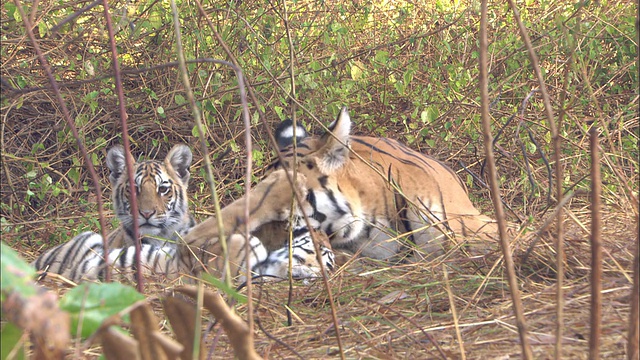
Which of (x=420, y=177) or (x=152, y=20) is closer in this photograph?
(x=420, y=177)

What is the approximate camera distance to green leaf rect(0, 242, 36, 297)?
1.07 m

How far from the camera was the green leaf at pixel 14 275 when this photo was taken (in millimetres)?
1070

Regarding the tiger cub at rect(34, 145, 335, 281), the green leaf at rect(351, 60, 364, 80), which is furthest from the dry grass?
the tiger cub at rect(34, 145, 335, 281)

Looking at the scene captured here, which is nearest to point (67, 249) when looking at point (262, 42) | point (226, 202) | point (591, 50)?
point (226, 202)

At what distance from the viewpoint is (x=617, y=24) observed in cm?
605

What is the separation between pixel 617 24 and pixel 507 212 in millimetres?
2434

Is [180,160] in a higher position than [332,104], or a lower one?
lower

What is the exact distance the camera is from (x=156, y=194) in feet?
13.8

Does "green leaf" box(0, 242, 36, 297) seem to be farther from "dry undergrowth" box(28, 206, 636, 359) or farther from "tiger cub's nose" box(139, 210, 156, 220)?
"tiger cub's nose" box(139, 210, 156, 220)

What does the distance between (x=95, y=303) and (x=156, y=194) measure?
9.31ft

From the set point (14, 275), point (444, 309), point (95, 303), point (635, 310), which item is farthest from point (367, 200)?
point (14, 275)

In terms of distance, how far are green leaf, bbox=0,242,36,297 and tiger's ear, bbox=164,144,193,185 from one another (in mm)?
3213

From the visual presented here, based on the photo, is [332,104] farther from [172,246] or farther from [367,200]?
[172,246]

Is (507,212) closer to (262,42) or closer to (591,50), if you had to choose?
(591,50)
